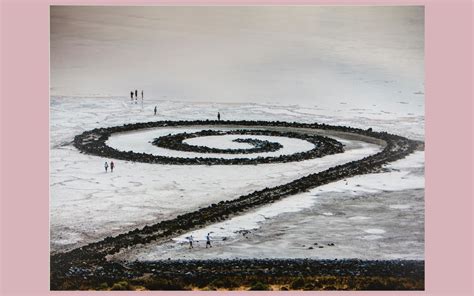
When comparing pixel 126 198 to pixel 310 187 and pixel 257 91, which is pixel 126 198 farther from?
pixel 257 91

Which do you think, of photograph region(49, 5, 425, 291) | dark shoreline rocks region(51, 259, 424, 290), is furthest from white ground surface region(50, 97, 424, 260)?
dark shoreline rocks region(51, 259, 424, 290)

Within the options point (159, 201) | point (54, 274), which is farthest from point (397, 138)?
point (54, 274)

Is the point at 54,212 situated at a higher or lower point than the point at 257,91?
lower

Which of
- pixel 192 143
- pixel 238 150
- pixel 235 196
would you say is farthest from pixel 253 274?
pixel 192 143

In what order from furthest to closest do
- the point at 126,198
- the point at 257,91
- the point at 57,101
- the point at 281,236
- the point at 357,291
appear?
the point at 257,91 < the point at 57,101 < the point at 126,198 < the point at 281,236 < the point at 357,291

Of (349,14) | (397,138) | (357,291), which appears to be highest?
(349,14)

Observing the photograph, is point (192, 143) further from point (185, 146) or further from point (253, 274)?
point (253, 274)

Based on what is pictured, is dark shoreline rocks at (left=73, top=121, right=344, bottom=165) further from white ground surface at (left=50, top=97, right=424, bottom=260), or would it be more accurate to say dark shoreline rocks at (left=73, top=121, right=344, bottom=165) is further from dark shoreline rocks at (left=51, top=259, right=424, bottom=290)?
dark shoreline rocks at (left=51, top=259, right=424, bottom=290)

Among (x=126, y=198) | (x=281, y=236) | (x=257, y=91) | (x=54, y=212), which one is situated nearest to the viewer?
(x=281, y=236)
